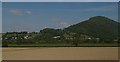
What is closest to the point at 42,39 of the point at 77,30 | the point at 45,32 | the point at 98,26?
the point at 45,32

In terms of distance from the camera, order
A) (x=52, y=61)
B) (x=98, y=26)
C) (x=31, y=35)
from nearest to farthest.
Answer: (x=52, y=61)
(x=31, y=35)
(x=98, y=26)

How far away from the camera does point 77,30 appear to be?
38250mm

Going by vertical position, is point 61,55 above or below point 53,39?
below

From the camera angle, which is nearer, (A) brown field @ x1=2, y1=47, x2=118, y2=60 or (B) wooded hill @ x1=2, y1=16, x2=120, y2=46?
(A) brown field @ x1=2, y1=47, x2=118, y2=60

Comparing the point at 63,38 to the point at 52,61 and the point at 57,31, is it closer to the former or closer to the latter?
the point at 57,31

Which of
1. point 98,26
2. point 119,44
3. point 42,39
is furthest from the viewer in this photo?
point 98,26

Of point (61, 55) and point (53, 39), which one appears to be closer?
point (61, 55)

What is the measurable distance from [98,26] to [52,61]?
31.4m

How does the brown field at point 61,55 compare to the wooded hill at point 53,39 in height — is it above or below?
below

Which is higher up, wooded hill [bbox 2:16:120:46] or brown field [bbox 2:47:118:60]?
wooded hill [bbox 2:16:120:46]

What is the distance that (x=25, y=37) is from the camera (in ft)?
89.6

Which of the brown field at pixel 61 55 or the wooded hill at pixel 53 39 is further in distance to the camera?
the wooded hill at pixel 53 39

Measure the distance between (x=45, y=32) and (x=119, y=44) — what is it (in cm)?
1138

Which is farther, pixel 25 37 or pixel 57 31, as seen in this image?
pixel 57 31
